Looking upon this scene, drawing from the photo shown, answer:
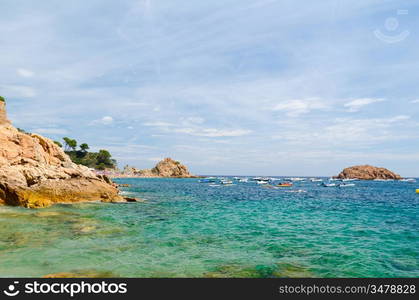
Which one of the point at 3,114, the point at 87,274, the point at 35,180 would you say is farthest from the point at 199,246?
the point at 3,114

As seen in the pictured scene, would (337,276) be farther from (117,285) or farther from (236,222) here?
(236,222)

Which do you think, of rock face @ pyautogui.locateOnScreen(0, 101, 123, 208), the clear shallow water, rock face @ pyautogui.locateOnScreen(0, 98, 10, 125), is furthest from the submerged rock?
rock face @ pyautogui.locateOnScreen(0, 98, 10, 125)

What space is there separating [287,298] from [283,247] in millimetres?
8406

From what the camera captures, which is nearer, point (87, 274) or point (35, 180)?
point (87, 274)

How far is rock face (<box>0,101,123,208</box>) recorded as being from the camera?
28156 mm

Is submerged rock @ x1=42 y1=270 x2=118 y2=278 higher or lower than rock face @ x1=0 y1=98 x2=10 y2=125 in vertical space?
lower

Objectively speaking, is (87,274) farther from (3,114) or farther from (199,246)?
(3,114)

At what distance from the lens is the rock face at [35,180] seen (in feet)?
92.4

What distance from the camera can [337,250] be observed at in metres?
15.4

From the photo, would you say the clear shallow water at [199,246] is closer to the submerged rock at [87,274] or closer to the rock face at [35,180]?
the submerged rock at [87,274]

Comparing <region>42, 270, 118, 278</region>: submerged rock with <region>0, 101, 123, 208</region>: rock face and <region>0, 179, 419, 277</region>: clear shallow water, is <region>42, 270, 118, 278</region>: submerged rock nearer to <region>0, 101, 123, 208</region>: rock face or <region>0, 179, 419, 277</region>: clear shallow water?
<region>0, 179, 419, 277</region>: clear shallow water

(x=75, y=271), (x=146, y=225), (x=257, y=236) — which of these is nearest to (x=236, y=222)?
(x=257, y=236)

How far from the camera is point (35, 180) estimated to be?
3044cm

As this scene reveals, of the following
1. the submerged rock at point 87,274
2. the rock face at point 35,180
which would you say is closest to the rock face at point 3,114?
the rock face at point 35,180
